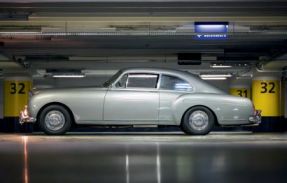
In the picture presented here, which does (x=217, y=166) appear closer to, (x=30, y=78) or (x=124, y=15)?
(x=124, y=15)

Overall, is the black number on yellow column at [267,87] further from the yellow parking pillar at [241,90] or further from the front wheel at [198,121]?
the front wheel at [198,121]

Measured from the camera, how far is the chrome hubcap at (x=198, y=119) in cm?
862

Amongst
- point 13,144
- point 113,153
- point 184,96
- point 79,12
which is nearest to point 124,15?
point 79,12

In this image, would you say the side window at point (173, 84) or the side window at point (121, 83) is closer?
the side window at point (121, 83)

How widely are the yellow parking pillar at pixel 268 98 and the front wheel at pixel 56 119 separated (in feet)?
56.7

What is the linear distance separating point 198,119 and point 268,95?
16.6 m

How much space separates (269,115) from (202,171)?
20475 mm

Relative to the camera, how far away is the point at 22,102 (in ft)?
79.5

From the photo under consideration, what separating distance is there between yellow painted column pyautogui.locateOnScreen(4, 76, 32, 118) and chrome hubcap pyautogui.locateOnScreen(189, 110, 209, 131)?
1676cm

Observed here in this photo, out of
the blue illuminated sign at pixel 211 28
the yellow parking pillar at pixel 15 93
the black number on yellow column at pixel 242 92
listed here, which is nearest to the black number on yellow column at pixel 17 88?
the yellow parking pillar at pixel 15 93

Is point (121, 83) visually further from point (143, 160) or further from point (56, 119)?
point (143, 160)

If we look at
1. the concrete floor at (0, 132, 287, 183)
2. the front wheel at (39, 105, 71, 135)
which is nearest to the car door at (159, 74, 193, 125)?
the concrete floor at (0, 132, 287, 183)

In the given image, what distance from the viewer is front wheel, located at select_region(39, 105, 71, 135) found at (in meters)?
8.55

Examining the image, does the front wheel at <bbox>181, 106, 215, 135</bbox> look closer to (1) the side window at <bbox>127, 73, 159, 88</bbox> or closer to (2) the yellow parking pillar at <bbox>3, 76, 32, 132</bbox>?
(1) the side window at <bbox>127, 73, 159, 88</bbox>
